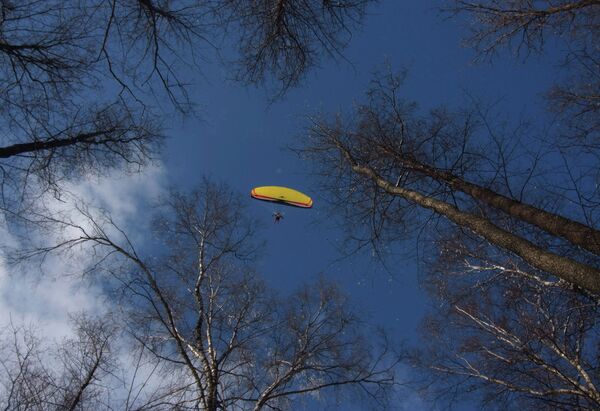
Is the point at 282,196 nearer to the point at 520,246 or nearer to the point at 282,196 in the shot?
the point at 282,196

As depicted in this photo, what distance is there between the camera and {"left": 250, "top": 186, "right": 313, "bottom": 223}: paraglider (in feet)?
38.1

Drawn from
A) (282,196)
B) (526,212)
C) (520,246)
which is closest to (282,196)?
(282,196)

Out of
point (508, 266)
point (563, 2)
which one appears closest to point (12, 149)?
point (563, 2)

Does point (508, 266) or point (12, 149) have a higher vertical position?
point (12, 149)

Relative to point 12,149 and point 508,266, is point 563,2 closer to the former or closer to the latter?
point 508,266

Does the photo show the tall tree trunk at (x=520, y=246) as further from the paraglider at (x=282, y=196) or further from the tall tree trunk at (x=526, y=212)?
the paraglider at (x=282, y=196)

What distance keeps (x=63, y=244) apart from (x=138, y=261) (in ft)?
4.68

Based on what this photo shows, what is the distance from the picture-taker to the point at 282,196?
11742 mm

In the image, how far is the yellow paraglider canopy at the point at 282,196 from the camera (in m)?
11.6

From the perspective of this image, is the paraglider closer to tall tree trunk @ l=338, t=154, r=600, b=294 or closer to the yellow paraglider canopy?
the yellow paraglider canopy

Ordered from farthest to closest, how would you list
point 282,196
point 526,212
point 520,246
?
point 282,196 < point 526,212 < point 520,246

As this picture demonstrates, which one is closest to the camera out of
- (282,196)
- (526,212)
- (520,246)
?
(520,246)

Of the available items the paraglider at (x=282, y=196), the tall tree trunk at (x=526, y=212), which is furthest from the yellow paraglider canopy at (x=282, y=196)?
the tall tree trunk at (x=526, y=212)

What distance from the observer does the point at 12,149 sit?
393 cm
